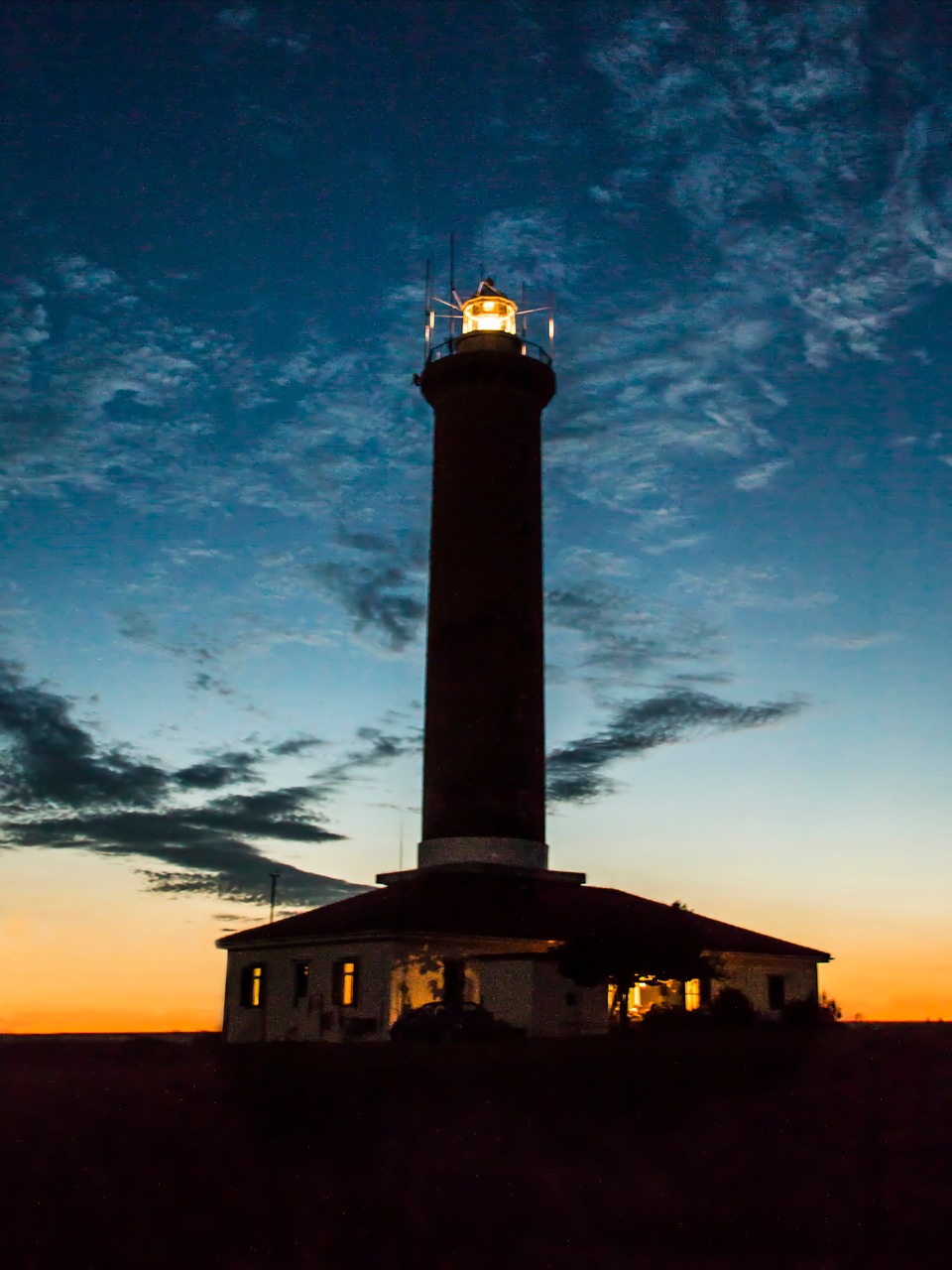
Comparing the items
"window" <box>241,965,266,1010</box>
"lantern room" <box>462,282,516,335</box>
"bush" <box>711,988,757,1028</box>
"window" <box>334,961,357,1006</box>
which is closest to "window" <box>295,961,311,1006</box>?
"window" <box>334,961,357,1006</box>

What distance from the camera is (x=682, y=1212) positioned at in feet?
63.1

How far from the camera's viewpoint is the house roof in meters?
37.2

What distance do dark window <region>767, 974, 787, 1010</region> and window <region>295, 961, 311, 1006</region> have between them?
48.5 ft

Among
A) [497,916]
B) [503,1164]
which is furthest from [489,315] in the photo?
[503,1164]

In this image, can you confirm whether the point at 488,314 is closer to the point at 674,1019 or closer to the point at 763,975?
the point at 763,975

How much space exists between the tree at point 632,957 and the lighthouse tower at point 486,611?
7.41 meters

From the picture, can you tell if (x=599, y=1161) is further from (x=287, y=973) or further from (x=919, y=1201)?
(x=287, y=973)

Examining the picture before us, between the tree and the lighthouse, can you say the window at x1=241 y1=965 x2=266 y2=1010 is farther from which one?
the tree

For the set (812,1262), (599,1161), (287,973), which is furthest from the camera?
(287,973)

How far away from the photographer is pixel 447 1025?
34.2 meters

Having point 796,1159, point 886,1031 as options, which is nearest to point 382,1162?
point 796,1159

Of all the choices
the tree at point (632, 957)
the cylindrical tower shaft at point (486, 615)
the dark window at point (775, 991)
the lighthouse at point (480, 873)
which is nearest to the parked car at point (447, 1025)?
the lighthouse at point (480, 873)

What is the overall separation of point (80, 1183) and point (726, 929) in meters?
26.1

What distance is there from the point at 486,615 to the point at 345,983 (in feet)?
46.1
